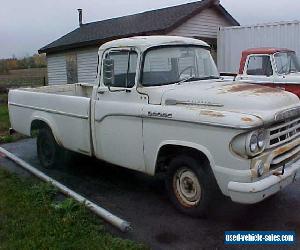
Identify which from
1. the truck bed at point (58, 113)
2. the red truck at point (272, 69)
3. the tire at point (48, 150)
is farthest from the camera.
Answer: the red truck at point (272, 69)

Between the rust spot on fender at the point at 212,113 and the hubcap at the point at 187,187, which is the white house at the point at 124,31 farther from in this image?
the rust spot on fender at the point at 212,113

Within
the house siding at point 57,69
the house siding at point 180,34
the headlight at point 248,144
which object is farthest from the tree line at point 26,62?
the headlight at point 248,144

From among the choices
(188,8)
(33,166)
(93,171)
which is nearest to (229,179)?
(93,171)

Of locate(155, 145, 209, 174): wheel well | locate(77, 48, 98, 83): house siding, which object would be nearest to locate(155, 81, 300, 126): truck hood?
locate(155, 145, 209, 174): wheel well

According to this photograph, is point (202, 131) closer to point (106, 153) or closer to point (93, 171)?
point (106, 153)

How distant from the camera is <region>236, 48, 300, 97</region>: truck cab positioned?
10.3m

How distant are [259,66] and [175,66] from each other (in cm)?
564

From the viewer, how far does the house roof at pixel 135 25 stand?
56.4 ft

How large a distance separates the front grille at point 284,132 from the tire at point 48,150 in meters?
3.95

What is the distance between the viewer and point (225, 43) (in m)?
16.3

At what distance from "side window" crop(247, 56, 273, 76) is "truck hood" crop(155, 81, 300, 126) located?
5.46m

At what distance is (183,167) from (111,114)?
1353 mm

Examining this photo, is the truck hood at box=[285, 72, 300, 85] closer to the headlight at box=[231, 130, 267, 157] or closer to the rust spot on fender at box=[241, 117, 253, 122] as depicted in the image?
the headlight at box=[231, 130, 267, 157]

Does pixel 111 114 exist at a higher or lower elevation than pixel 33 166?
higher
